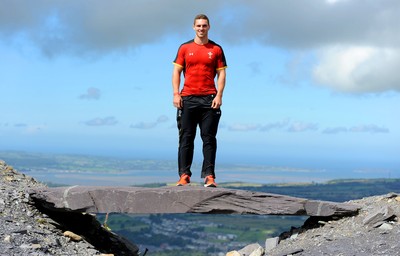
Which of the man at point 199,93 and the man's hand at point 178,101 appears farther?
the man's hand at point 178,101

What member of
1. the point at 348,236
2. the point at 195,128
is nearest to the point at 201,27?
the point at 195,128

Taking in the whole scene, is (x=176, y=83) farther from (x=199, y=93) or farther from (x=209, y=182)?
(x=209, y=182)

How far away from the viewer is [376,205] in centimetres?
1295

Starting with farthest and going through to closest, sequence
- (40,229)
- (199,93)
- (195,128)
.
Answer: (195,128), (199,93), (40,229)

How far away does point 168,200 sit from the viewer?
1169 centimetres

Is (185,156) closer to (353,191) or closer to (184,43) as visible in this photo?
(184,43)

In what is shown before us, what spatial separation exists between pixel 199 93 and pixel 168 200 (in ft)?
7.23

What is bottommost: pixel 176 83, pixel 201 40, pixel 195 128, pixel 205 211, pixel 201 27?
pixel 205 211

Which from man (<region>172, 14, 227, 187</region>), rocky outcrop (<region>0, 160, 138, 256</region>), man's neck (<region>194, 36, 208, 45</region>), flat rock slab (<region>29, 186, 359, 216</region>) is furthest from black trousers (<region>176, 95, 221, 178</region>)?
rocky outcrop (<region>0, 160, 138, 256</region>)

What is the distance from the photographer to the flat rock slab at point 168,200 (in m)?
11.7

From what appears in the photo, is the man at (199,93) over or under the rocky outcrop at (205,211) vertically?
over

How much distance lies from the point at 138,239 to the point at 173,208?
62.3 m

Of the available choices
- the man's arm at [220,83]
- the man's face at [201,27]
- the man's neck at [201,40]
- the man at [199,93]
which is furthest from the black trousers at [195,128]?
the man's face at [201,27]

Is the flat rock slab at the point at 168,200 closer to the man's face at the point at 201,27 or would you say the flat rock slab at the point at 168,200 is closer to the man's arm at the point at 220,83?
the man's arm at the point at 220,83
